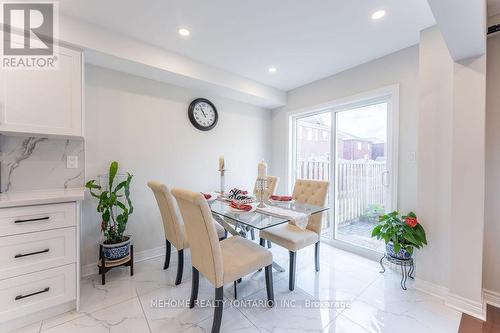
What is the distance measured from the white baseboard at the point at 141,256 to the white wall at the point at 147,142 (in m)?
0.04

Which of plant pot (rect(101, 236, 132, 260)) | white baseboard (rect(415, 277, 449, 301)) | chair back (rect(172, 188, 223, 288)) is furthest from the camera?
plant pot (rect(101, 236, 132, 260))

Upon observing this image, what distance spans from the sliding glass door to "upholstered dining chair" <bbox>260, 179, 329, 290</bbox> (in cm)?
84

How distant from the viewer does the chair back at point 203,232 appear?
136 cm

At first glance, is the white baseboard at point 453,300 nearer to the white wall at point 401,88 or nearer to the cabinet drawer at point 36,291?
the white wall at point 401,88

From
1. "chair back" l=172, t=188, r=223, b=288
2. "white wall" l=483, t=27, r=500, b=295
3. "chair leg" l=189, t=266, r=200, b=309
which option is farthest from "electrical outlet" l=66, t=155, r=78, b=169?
"white wall" l=483, t=27, r=500, b=295

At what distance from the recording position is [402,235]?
6.50 feet

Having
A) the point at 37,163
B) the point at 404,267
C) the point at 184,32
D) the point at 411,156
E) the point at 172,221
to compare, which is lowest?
the point at 404,267

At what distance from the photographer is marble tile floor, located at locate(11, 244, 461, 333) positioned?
5.07 ft

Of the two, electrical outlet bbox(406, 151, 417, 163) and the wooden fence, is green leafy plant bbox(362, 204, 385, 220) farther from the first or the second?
electrical outlet bbox(406, 151, 417, 163)

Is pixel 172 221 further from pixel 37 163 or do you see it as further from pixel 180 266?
pixel 37 163

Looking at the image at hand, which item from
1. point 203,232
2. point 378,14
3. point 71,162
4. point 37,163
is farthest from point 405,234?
point 37,163

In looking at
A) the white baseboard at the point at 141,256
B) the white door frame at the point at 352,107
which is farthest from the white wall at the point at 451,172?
the white baseboard at the point at 141,256

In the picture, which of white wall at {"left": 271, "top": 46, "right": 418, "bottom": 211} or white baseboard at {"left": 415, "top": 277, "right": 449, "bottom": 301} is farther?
white wall at {"left": 271, "top": 46, "right": 418, "bottom": 211}

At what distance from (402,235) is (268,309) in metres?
1.44
